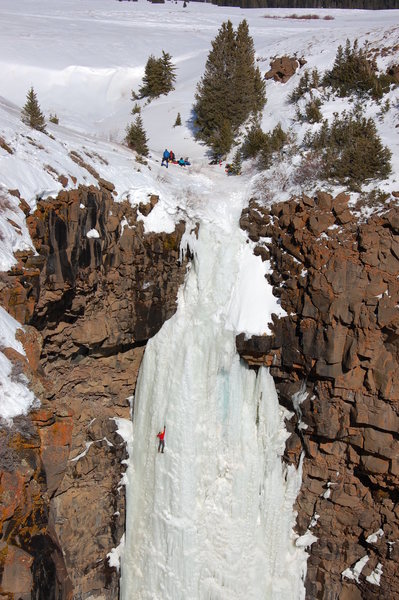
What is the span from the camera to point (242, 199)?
1727 cm

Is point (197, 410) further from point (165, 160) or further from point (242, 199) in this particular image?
point (165, 160)

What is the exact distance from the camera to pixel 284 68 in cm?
2411

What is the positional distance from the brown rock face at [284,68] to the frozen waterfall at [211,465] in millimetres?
11977

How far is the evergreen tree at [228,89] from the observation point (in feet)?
72.2

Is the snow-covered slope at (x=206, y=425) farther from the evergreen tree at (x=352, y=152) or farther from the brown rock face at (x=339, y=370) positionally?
the evergreen tree at (x=352, y=152)

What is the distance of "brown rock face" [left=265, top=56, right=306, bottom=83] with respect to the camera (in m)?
24.0

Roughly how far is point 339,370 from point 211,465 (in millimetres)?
4655

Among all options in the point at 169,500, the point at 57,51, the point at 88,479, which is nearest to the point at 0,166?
the point at 88,479

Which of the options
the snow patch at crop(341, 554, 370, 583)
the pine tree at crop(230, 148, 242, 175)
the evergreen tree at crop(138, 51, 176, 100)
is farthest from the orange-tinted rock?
the evergreen tree at crop(138, 51, 176, 100)

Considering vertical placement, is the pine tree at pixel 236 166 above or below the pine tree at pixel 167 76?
below

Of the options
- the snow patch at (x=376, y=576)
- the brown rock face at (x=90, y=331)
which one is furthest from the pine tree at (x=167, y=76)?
the snow patch at (x=376, y=576)

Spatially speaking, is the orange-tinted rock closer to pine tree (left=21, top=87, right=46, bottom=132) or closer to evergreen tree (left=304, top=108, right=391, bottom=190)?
pine tree (left=21, top=87, right=46, bottom=132)

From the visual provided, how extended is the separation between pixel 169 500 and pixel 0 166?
9961 mm

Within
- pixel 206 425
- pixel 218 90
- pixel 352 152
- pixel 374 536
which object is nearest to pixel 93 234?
pixel 206 425
